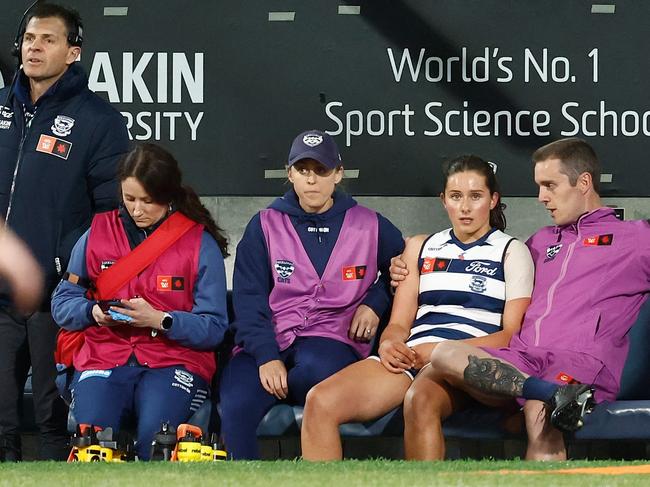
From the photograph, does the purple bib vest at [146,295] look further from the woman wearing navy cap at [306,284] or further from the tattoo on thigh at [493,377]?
the tattoo on thigh at [493,377]

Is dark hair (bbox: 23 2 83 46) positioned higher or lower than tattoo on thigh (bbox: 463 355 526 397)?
higher

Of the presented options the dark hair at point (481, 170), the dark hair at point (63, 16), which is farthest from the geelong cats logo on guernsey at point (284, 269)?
the dark hair at point (63, 16)

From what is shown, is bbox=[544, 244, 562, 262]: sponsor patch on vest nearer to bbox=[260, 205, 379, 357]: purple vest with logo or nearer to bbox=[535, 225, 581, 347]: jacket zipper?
bbox=[535, 225, 581, 347]: jacket zipper

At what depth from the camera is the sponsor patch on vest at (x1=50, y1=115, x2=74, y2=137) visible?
4609 mm

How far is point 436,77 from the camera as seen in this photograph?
527cm

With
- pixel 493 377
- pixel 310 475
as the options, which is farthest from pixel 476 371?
pixel 310 475

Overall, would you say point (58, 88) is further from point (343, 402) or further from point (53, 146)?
point (343, 402)

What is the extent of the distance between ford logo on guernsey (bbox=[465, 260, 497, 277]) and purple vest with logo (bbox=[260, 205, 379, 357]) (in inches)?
14.9

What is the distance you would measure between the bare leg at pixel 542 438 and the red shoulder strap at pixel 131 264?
1396 mm

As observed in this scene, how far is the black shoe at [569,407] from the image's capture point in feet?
12.3

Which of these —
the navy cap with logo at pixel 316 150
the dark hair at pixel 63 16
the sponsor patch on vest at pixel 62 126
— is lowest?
the navy cap with logo at pixel 316 150

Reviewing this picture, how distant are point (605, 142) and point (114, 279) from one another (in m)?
2.10

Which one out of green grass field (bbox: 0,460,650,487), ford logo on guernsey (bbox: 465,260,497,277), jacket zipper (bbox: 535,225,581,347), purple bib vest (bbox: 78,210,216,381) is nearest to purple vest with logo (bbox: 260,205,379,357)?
purple bib vest (bbox: 78,210,216,381)

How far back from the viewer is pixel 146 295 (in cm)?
443
